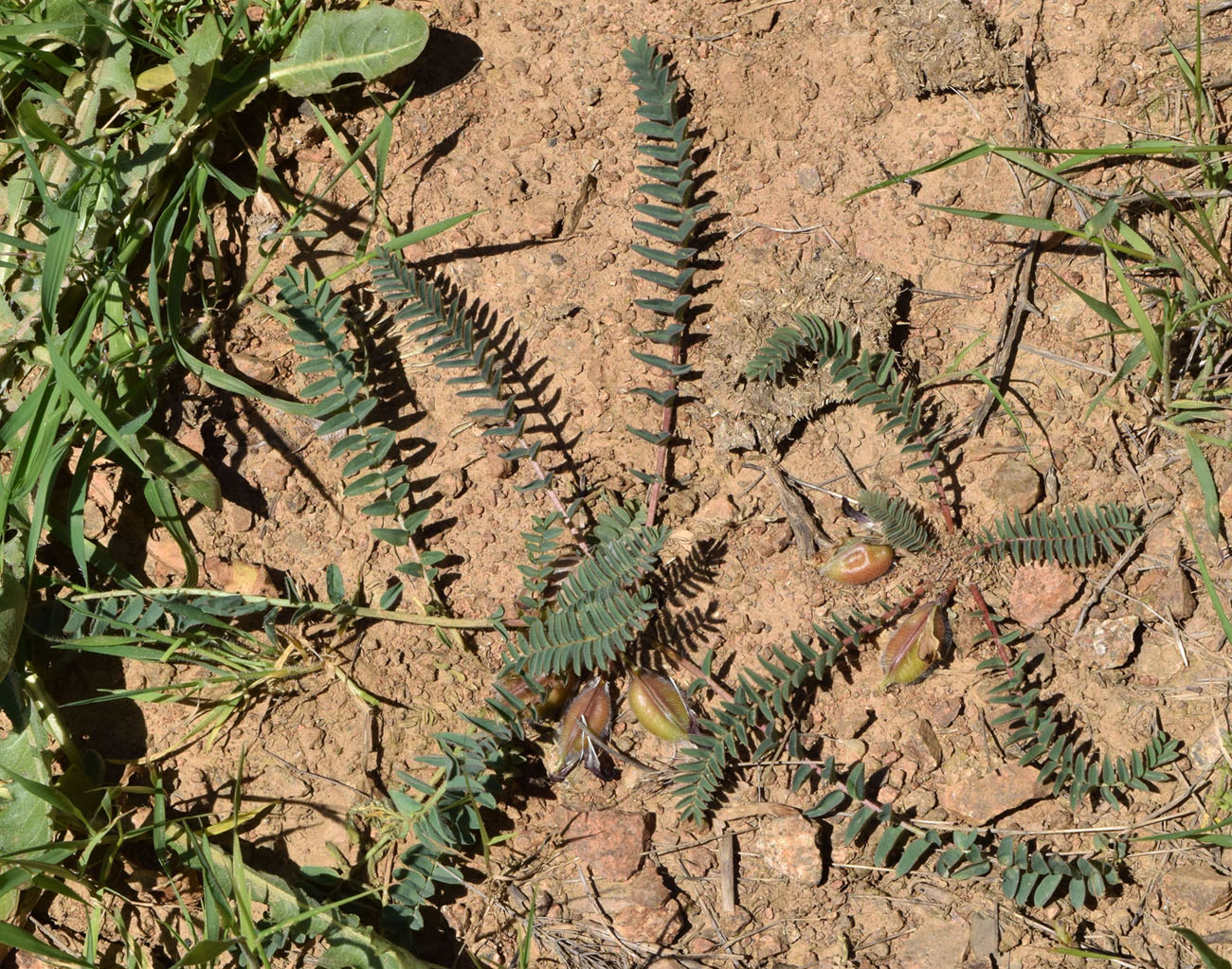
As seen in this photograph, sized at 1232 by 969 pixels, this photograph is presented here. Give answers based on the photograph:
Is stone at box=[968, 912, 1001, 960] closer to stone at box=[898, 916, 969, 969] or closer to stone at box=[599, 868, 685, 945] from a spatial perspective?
stone at box=[898, 916, 969, 969]

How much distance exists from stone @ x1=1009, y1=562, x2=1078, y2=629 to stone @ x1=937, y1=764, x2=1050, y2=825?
40 cm

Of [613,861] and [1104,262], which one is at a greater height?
[1104,262]

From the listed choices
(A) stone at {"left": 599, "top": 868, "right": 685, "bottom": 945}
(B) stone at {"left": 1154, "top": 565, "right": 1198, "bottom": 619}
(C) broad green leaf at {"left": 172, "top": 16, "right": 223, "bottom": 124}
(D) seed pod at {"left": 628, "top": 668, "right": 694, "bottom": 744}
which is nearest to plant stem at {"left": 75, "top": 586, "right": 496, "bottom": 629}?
(D) seed pod at {"left": 628, "top": 668, "right": 694, "bottom": 744}

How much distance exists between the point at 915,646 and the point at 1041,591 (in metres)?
0.38

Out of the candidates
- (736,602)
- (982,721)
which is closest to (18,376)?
(736,602)

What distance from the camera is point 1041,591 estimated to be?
271 cm

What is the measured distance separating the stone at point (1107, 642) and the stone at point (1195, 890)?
0.54m

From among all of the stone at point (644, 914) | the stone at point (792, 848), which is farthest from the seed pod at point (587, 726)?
the stone at point (792, 848)

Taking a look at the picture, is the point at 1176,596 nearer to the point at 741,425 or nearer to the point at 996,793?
the point at 996,793

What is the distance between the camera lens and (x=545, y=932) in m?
2.77

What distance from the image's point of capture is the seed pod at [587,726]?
273 cm

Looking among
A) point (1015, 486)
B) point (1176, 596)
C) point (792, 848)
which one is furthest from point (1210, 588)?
point (792, 848)

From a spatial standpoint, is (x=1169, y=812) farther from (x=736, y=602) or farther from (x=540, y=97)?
(x=540, y=97)

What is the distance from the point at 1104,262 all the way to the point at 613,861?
2095mm
